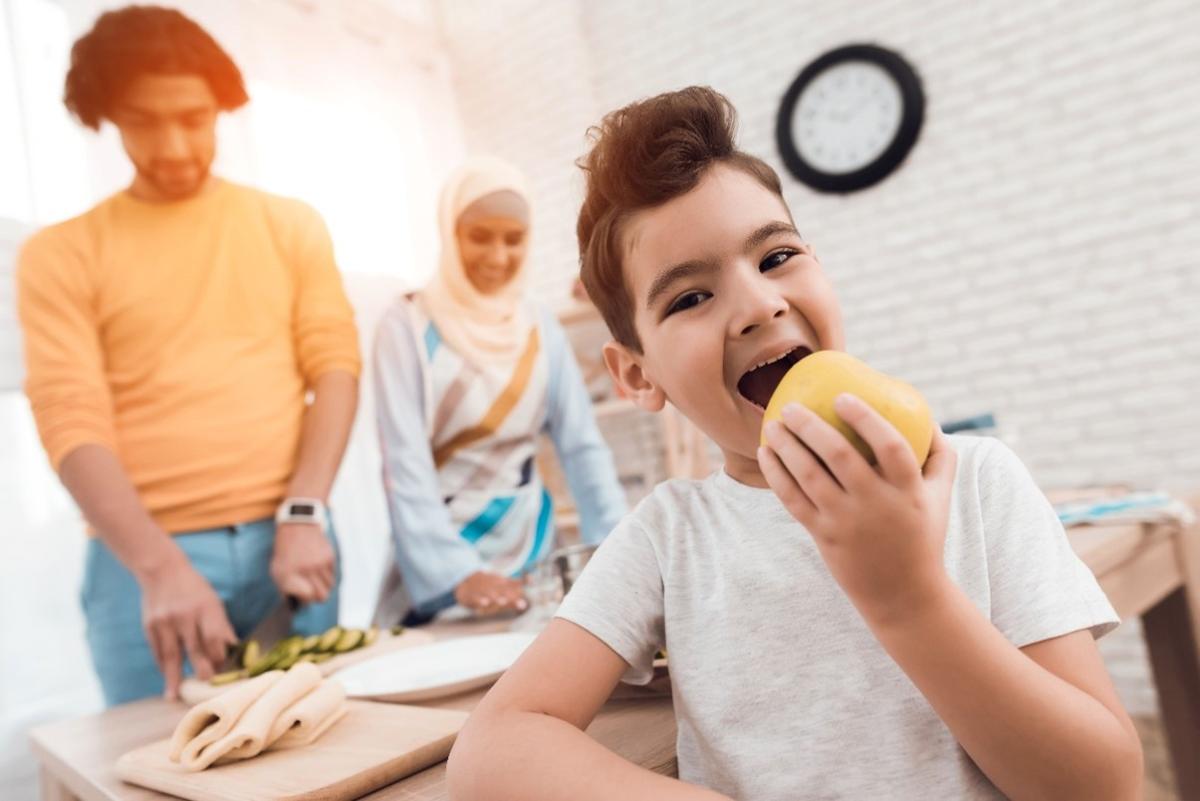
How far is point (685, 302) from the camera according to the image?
0.71 meters

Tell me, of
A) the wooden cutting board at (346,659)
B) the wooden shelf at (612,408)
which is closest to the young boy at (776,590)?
the wooden cutting board at (346,659)

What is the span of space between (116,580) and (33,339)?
0.45 m

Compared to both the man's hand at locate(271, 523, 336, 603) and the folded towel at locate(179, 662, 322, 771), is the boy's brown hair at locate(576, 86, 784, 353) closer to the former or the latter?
the folded towel at locate(179, 662, 322, 771)

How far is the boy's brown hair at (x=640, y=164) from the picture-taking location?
2.40ft

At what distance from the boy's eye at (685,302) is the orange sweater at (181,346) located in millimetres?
1188

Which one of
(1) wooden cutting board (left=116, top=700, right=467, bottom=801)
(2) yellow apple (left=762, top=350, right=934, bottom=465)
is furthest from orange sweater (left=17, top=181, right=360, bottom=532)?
(2) yellow apple (left=762, top=350, right=934, bottom=465)

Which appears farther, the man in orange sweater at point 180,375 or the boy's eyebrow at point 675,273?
the man in orange sweater at point 180,375

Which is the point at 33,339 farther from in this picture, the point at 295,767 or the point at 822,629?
the point at 822,629

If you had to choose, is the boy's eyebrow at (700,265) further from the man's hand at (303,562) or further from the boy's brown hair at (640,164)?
the man's hand at (303,562)

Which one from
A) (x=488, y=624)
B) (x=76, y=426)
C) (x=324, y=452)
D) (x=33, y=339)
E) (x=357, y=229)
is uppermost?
(x=357, y=229)

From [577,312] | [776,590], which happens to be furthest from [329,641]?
[577,312]

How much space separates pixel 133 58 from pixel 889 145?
108 inches

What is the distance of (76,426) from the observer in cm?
145

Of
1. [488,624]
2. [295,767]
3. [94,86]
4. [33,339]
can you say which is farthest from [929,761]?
[94,86]
